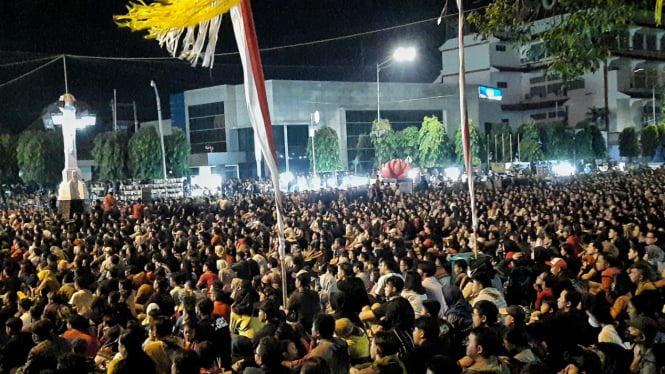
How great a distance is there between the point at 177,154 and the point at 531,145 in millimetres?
29479

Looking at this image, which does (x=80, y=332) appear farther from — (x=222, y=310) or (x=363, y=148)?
(x=363, y=148)

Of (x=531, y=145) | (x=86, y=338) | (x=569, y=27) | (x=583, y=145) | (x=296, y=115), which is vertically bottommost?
(x=86, y=338)

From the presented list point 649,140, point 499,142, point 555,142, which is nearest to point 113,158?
point 499,142

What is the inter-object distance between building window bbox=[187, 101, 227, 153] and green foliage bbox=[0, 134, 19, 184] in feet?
48.3

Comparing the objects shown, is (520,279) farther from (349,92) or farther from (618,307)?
(349,92)

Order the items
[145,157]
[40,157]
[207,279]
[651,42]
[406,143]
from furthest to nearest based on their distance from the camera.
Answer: [651,42], [406,143], [40,157], [145,157], [207,279]

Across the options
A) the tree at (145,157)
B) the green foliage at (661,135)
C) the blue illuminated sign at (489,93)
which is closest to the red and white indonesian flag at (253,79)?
the tree at (145,157)

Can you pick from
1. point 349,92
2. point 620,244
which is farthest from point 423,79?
point 620,244

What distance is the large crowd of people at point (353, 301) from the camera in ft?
17.2

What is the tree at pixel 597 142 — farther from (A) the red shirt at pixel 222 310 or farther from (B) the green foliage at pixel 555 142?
(A) the red shirt at pixel 222 310

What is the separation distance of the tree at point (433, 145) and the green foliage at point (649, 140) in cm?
1792

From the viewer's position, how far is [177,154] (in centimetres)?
5225

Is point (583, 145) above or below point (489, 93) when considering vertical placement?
below

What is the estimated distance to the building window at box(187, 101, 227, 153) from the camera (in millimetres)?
59125
